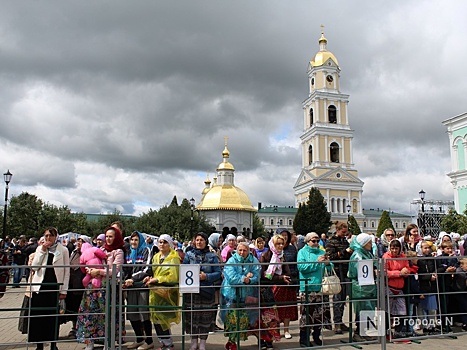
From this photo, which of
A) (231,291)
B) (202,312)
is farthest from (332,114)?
(202,312)

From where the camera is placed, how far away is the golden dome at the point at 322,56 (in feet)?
286

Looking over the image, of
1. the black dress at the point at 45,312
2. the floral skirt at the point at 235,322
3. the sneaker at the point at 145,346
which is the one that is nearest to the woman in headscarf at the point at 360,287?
the floral skirt at the point at 235,322

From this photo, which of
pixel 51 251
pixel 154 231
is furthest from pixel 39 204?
pixel 51 251

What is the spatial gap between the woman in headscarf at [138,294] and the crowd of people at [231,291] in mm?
18

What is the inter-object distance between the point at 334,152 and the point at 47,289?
82.6 m

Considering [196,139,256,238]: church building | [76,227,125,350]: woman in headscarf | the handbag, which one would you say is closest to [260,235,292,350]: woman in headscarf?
the handbag

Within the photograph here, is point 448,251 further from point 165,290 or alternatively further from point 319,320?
point 165,290

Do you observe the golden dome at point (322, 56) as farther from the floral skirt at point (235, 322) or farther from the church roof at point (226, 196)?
the floral skirt at point (235, 322)

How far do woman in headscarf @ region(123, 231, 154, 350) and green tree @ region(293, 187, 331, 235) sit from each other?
199ft

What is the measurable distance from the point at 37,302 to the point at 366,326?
214 inches

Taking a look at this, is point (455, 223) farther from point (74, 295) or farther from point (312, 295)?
point (74, 295)

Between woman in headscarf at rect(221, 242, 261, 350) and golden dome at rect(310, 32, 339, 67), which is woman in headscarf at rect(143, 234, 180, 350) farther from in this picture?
golden dome at rect(310, 32, 339, 67)

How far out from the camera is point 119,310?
6.09m

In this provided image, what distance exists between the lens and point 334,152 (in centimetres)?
8662
